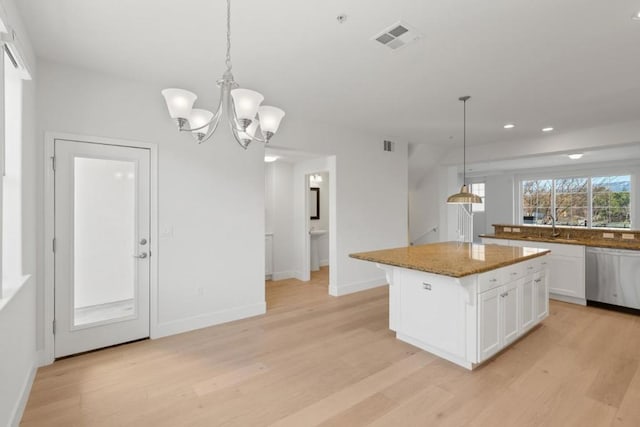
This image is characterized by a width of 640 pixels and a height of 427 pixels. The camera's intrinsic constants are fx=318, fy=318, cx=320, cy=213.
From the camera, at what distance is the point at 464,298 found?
9.04ft

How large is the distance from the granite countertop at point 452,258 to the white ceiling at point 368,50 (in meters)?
1.81

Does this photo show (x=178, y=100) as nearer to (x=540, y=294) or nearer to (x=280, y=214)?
(x=540, y=294)

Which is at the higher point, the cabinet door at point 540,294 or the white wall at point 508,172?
the white wall at point 508,172

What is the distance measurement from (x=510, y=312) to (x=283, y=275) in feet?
13.5

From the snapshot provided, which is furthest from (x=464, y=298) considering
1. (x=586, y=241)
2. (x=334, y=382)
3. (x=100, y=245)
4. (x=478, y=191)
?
(x=478, y=191)

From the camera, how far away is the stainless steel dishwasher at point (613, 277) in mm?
4211

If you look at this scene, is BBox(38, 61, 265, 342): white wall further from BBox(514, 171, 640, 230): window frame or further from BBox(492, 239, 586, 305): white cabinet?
BBox(514, 171, 640, 230): window frame

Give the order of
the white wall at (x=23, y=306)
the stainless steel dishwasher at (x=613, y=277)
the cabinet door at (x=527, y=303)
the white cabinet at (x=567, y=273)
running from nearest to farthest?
the white wall at (x=23, y=306) → the cabinet door at (x=527, y=303) → the stainless steel dishwasher at (x=613, y=277) → the white cabinet at (x=567, y=273)

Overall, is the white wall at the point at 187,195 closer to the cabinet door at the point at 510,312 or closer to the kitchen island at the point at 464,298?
the kitchen island at the point at 464,298

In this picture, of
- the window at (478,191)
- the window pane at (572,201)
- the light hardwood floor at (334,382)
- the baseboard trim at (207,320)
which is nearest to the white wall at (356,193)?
the baseboard trim at (207,320)

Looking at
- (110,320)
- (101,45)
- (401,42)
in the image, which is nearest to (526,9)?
(401,42)

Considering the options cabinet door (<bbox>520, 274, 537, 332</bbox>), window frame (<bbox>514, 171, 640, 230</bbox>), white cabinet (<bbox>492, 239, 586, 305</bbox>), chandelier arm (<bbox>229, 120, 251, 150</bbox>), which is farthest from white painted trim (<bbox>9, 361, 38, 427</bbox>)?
window frame (<bbox>514, 171, 640, 230</bbox>)

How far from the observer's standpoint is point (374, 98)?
3.85 m

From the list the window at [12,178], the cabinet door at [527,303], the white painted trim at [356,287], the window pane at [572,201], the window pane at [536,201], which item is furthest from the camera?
the window pane at [536,201]
